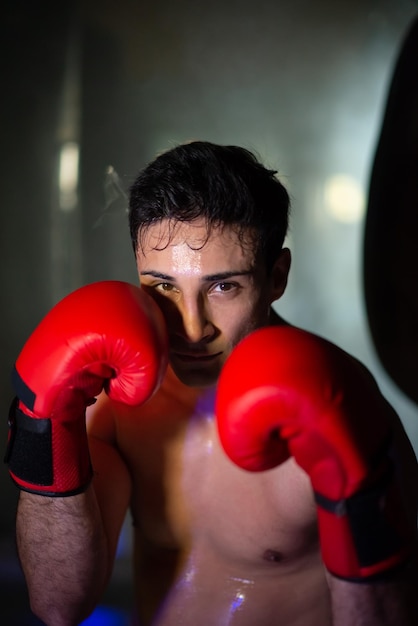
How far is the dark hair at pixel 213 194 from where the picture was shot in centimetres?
88

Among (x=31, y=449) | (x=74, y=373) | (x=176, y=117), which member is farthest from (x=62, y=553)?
(x=176, y=117)

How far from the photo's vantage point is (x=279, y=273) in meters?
1.00

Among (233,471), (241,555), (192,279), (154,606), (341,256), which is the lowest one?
(154,606)

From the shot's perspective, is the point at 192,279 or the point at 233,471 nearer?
the point at 192,279

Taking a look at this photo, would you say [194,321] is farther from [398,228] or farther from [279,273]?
[398,228]

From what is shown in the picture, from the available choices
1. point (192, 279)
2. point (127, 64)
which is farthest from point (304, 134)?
point (192, 279)

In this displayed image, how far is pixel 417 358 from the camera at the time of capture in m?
1.80

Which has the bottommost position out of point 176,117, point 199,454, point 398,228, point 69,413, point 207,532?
point 207,532

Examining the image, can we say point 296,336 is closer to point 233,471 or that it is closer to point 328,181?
→ point 233,471

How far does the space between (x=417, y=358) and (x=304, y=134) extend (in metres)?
0.76

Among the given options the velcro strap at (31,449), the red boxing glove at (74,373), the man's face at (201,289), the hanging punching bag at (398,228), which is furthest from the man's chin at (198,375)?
the hanging punching bag at (398,228)

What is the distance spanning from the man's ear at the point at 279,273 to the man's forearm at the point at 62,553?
405 mm

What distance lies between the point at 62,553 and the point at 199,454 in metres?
0.25

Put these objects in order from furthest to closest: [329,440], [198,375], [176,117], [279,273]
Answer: [176,117], [279,273], [198,375], [329,440]
